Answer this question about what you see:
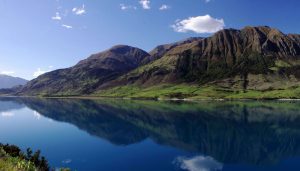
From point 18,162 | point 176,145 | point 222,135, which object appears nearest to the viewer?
point 18,162

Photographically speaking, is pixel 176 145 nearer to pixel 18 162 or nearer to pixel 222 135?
pixel 222 135

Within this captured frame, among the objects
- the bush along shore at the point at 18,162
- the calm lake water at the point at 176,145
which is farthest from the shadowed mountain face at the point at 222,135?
the bush along shore at the point at 18,162

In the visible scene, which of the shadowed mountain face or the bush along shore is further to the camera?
the shadowed mountain face

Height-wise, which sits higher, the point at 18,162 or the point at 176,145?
the point at 18,162

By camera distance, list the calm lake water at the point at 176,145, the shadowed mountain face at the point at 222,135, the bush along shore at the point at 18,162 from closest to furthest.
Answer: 1. the bush along shore at the point at 18,162
2. the calm lake water at the point at 176,145
3. the shadowed mountain face at the point at 222,135

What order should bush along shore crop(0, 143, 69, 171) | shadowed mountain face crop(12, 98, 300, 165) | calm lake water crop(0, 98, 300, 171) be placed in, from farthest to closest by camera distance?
1. shadowed mountain face crop(12, 98, 300, 165)
2. calm lake water crop(0, 98, 300, 171)
3. bush along shore crop(0, 143, 69, 171)

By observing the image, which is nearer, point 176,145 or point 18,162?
point 18,162

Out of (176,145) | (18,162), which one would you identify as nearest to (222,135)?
(176,145)

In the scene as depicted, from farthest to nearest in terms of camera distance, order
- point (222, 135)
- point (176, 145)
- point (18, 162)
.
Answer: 1. point (222, 135)
2. point (176, 145)
3. point (18, 162)

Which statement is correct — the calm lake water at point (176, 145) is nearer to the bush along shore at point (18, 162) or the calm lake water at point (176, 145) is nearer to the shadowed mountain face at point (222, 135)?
the shadowed mountain face at point (222, 135)

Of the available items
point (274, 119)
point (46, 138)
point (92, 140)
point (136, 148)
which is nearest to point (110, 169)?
point (136, 148)

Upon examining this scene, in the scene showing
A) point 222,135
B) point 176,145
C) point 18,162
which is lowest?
point 176,145

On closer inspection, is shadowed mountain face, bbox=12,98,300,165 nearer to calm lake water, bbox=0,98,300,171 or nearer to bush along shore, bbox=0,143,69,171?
calm lake water, bbox=0,98,300,171

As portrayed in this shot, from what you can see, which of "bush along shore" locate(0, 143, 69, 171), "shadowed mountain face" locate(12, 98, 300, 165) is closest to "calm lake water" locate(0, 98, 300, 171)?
"shadowed mountain face" locate(12, 98, 300, 165)
